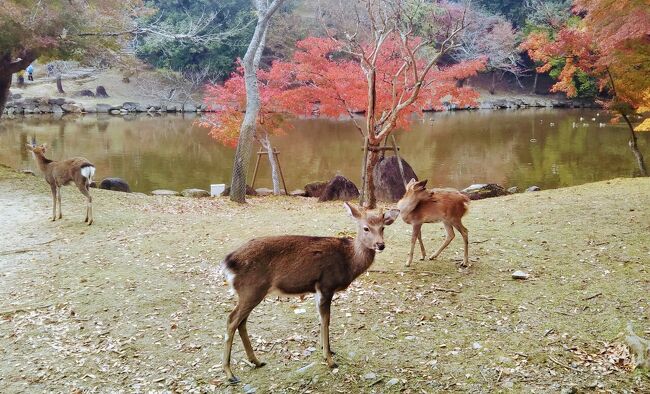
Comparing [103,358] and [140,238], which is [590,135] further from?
[103,358]

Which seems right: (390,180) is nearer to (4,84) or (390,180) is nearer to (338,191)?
(338,191)

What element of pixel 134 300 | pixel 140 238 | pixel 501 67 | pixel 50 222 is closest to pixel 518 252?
pixel 134 300

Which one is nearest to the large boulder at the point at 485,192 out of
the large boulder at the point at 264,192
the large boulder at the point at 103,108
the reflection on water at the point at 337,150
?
the reflection on water at the point at 337,150

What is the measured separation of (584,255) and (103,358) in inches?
214

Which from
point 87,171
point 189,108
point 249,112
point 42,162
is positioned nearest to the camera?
point 87,171

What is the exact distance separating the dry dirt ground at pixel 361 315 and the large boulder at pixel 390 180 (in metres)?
5.56

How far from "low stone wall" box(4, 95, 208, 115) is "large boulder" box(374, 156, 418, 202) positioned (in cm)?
2794

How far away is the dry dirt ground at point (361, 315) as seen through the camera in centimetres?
415

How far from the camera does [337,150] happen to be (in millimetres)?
25172

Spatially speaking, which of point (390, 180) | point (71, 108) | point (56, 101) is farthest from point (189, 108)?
point (390, 180)

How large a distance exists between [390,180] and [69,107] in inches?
1229

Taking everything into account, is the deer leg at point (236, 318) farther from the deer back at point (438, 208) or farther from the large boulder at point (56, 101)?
the large boulder at point (56, 101)

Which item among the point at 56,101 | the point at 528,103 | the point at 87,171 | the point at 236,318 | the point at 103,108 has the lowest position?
the point at 236,318

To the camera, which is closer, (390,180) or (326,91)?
(390,180)
